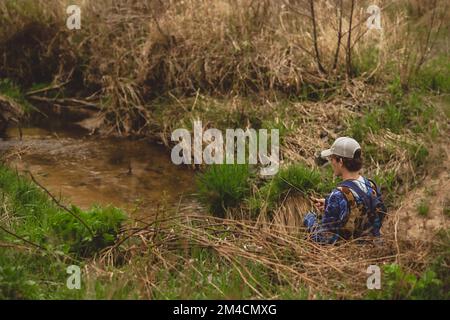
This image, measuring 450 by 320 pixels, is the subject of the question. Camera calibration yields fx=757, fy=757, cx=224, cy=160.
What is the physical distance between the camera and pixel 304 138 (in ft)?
25.4

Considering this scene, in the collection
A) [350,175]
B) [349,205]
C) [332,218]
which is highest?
[350,175]

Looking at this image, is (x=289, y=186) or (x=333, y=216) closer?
(x=333, y=216)

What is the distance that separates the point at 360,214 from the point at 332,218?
19 cm

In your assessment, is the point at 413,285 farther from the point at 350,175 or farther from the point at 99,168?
the point at 99,168

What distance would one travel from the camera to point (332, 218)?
526cm

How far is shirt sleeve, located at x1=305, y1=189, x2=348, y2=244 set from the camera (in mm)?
5203

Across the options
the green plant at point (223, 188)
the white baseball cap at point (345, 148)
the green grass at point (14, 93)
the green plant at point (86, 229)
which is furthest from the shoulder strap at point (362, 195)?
the green grass at point (14, 93)

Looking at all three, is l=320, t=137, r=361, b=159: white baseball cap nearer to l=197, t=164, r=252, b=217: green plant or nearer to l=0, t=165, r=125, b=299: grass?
l=0, t=165, r=125, b=299: grass

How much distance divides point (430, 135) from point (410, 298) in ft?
10.7

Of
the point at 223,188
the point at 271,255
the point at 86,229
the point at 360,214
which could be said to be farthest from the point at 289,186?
the point at 86,229

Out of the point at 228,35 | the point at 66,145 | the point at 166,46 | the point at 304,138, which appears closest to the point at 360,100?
the point at 304,138

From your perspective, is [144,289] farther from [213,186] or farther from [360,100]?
[360,100]

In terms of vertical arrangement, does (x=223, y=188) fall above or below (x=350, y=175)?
below

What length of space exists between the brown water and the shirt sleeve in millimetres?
1977
